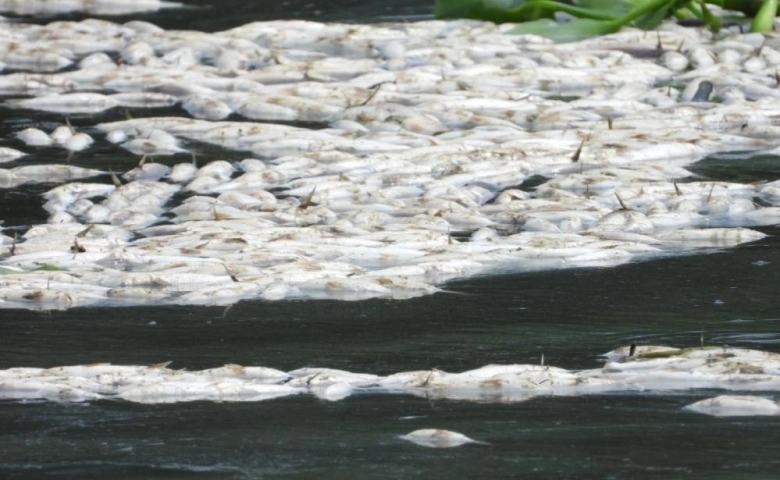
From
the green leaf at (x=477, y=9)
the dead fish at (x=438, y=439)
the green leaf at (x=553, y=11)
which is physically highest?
the dead fish at (x=438, y=439)

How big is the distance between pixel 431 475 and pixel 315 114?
518 cm

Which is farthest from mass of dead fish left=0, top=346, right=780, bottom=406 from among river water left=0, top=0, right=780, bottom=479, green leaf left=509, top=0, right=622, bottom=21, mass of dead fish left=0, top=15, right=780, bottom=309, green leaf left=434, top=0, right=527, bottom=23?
green leaf left=434, top=0, right=527, bottom=23

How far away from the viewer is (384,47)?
1008 cm

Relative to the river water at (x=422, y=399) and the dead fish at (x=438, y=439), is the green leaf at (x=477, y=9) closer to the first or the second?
the river water at (x=422, y=399)

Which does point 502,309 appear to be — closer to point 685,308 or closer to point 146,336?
point 685,308

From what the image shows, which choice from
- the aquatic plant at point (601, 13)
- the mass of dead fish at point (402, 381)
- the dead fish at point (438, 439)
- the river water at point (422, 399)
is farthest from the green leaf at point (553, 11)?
the dead fish at point (438, 439)

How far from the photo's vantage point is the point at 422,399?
374cm

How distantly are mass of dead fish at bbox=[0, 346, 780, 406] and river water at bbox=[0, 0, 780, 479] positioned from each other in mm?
65

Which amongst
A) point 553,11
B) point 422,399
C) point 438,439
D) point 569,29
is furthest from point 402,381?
point 553,11

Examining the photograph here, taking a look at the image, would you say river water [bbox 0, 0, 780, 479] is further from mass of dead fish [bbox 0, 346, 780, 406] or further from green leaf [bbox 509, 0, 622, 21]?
green leaf [bbox 509, 0, 622, 21]

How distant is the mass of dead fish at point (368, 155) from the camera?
17.1 feet

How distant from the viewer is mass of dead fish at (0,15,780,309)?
17.1 ft

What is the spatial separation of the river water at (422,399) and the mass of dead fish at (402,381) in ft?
0.21

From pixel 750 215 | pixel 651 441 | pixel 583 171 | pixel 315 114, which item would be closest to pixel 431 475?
pixel 651 441
